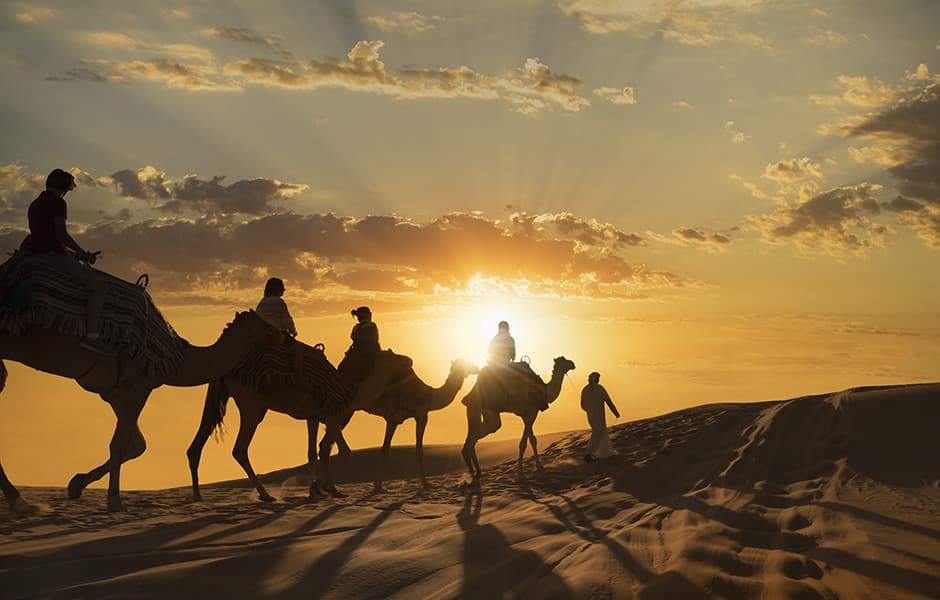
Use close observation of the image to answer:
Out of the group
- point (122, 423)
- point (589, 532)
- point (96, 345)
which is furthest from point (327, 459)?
point (589, 532)

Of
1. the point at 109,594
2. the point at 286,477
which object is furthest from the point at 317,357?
the point at 286,477

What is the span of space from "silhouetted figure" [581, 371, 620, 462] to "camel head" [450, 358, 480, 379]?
3214 mm

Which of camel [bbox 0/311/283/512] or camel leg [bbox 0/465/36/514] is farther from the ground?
camel [bbox 0/311/283/512]

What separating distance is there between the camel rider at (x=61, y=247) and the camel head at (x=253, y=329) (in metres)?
2.48

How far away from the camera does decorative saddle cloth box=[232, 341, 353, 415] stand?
43.8 feet

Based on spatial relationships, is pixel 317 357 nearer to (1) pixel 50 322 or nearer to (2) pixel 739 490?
(1) pixel 50 322

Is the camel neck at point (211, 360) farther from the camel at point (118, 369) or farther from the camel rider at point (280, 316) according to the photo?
the camel rider at point (280, 316)

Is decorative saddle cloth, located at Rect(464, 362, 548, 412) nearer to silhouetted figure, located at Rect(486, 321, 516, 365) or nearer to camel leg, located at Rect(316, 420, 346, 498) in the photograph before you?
silhouetted figure, located at Rect(486, 321, 516, 365)

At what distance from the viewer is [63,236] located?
10297 mm

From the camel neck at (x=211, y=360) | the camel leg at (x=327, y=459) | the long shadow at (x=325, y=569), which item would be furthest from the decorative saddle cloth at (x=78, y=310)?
the camel leg at (x=327, y=459)

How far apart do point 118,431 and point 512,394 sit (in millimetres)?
7775

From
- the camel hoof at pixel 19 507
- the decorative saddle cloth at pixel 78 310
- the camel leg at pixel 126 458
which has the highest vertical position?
the decorative saddle cloth at pixel 78 310

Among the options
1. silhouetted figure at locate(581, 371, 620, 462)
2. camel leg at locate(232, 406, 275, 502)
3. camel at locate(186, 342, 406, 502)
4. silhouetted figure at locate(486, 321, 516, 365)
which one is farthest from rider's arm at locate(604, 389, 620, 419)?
camel leg at locate(232, 406, 275, 502)

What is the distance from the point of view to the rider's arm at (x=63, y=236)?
1026cm
